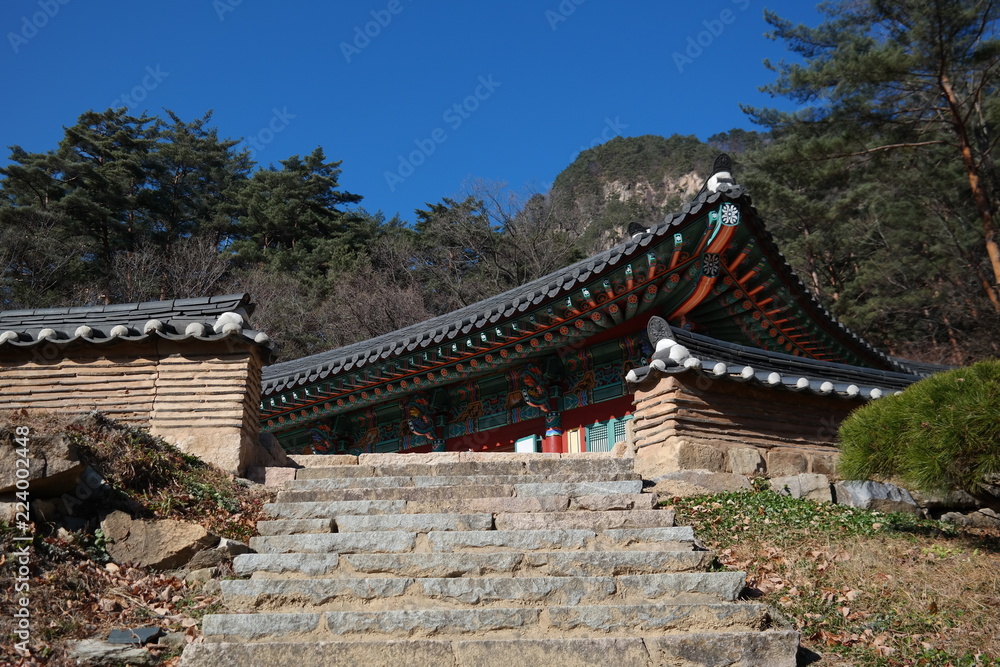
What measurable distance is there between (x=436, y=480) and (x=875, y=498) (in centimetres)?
428

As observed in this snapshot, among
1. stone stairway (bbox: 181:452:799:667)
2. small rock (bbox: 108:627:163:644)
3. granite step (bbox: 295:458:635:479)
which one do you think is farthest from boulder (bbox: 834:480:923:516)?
small rock (bbox: 108:627:163:644)

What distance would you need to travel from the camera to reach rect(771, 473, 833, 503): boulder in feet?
26.0

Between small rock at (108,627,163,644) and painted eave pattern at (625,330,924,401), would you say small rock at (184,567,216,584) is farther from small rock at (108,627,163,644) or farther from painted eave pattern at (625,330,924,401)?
painted eave pattern at (625,330,924,401)

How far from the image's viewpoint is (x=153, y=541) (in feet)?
19.1

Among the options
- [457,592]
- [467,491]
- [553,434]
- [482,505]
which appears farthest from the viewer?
[553,434]

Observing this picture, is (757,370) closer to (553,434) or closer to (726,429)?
(726,429)

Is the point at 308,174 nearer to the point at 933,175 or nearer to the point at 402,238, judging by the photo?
the point at 402,238

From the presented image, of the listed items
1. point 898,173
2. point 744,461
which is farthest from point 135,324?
point 898,173

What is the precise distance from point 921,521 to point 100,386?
8133 mm

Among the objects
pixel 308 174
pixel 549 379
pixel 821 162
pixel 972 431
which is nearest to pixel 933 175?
pixel 821 162

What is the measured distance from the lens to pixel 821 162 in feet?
62.9

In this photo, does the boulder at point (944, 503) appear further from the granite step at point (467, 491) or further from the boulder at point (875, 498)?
the granite step at point (467, 491)

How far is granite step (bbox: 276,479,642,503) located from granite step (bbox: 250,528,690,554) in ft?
2.30

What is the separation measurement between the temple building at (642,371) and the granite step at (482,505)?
207cm
